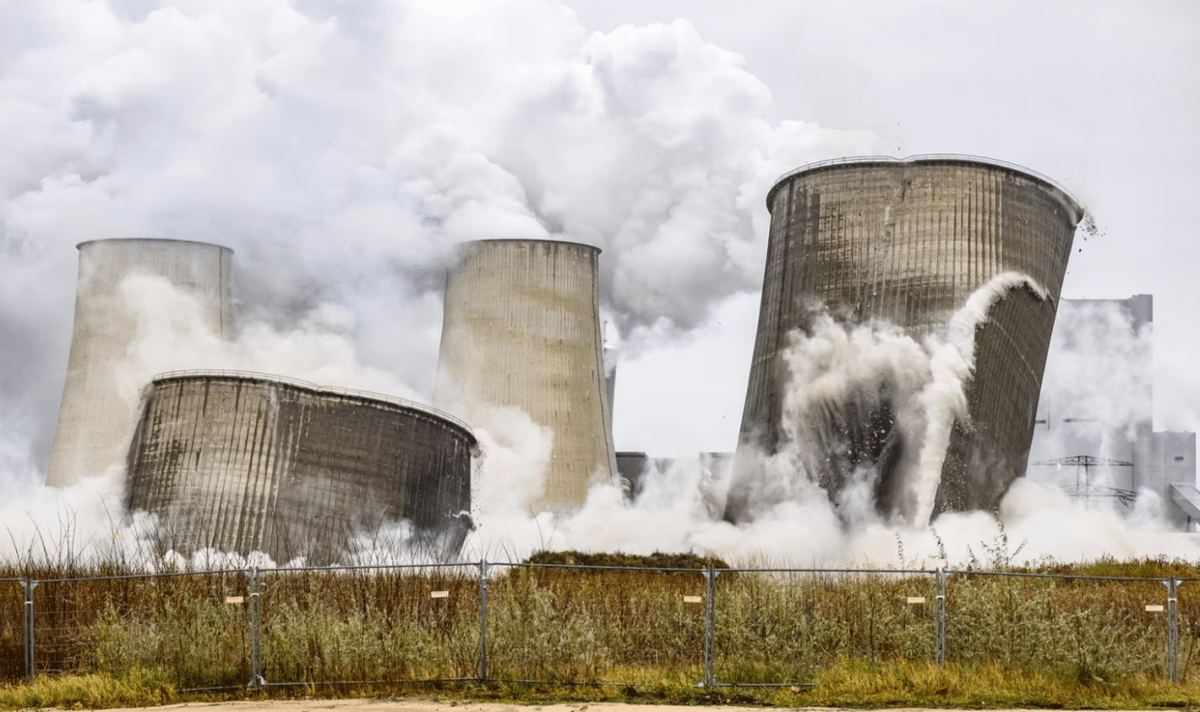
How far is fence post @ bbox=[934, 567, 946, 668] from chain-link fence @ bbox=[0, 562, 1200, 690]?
0.06ft

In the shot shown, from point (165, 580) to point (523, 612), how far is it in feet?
14.2

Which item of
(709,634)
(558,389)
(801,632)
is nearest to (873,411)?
(558,389)

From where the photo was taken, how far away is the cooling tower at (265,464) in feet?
90.2

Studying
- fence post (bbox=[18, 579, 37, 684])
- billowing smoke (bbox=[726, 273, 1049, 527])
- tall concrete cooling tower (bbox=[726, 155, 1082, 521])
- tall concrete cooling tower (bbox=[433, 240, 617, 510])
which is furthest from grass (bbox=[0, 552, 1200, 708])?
tall concrete cooling tower (bbox=[433, 240, 617, 510])

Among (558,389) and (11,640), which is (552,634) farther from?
(558,389)

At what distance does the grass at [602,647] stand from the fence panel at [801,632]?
0.02 meters

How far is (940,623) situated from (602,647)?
2.84 m

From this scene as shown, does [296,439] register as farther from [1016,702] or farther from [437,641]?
[1016,702]

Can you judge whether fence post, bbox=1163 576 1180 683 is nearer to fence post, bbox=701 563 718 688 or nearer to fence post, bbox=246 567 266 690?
fence post, bbox=701 563 718 688

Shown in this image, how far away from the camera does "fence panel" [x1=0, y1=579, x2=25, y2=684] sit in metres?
12.8

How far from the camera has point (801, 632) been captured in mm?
12570

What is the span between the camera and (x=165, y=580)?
14805 mm

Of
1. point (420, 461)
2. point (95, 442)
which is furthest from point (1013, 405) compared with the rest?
point (95, 442)

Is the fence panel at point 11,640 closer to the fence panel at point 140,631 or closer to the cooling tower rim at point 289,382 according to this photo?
the fence panel at point 140,631
